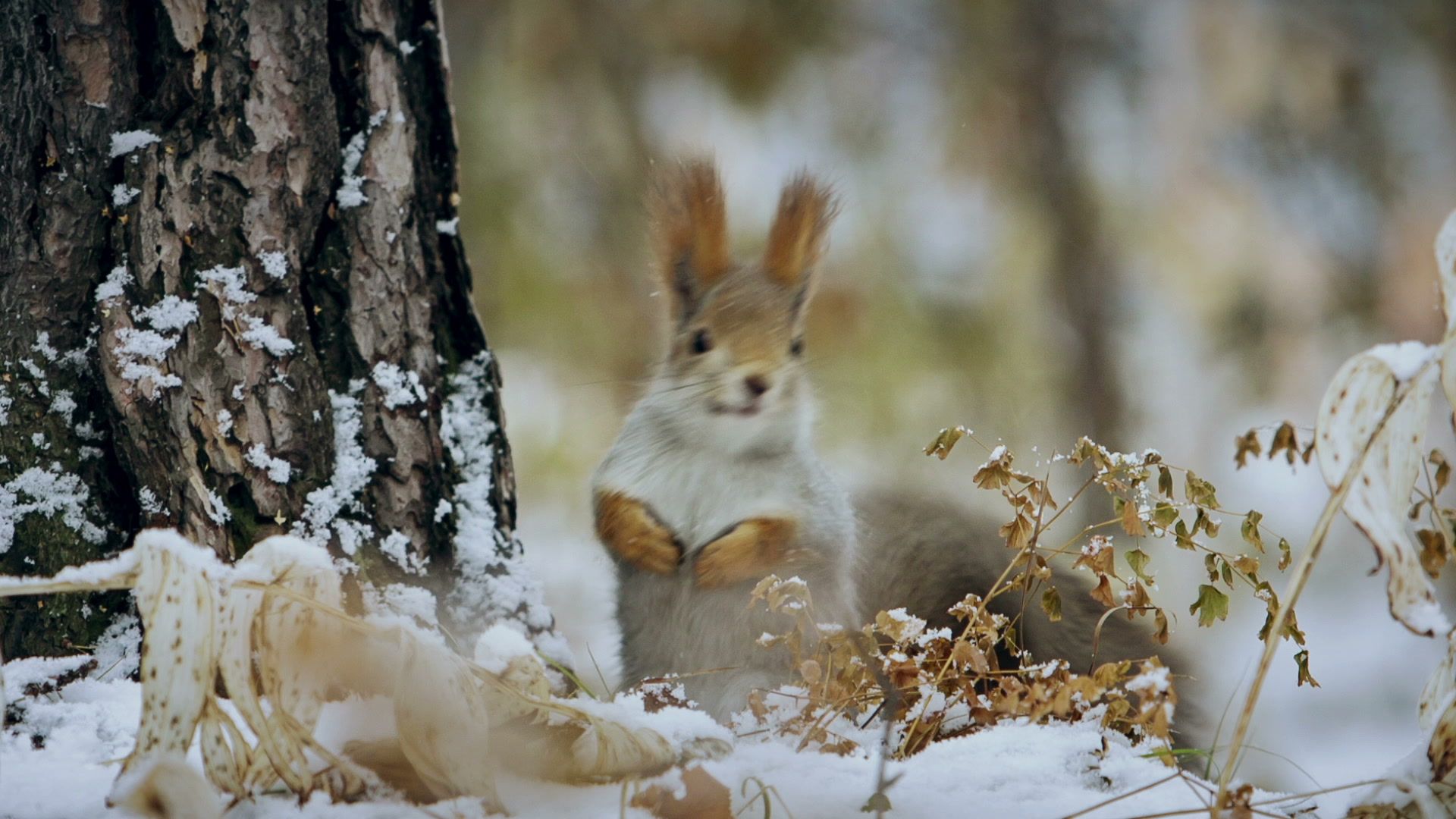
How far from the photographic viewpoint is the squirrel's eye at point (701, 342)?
4.87 feet

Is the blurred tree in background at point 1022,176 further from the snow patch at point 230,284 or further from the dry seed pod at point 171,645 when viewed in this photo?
the dry seed pod at point 171,645

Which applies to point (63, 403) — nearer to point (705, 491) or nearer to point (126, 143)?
point (126, 143)

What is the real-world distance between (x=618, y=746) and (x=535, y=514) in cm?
241

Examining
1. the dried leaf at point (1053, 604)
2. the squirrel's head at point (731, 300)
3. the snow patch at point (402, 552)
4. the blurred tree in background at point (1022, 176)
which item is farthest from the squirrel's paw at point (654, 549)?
the blurred tree in background at point (1022, 176)

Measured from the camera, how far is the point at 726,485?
4.82ft

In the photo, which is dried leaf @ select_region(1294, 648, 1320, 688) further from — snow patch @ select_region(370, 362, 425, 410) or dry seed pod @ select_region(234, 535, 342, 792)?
snow patch @ select_region(370, 362, 425, 410)

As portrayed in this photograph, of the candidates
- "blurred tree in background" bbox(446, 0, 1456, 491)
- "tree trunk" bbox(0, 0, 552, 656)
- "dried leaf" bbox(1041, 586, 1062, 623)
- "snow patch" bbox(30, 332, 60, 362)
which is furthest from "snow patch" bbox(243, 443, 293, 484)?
"blurred tree in background" bbox(446, 0, 1456, 491)

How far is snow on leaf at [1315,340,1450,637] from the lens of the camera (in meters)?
0.80

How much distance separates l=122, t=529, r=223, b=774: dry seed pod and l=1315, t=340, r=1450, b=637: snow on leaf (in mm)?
798

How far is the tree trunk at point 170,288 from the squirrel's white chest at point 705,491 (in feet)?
1.18

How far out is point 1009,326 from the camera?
3746 mm

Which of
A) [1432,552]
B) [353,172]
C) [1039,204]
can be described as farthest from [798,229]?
[1039,204]

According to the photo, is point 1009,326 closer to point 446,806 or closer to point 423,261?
point 423,261

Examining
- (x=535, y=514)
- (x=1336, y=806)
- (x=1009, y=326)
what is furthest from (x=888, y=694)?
(x=1009, y=326)
